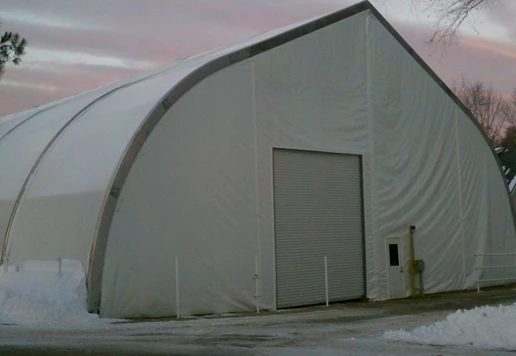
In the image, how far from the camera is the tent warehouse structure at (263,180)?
55.9 ft

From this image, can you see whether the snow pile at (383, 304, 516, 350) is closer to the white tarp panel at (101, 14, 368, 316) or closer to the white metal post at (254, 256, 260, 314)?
the white tarp panel at (101, 14, 368, 316)

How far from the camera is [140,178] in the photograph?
1694cm

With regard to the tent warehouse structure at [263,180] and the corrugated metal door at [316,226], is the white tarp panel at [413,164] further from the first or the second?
the corrugated metal door at [316,226]

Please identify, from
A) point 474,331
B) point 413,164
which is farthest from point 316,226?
point 474,331

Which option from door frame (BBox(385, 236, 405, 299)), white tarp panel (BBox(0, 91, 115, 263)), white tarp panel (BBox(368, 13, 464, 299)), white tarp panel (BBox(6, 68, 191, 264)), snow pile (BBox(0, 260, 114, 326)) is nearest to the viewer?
snow pile (BBox(0, 260, 114, 326))

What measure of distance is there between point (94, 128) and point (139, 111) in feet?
5.48


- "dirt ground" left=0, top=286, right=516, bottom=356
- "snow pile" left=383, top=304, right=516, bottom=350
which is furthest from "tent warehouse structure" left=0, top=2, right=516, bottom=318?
"snow pile" left=383, top=304, right=516, bottom=350

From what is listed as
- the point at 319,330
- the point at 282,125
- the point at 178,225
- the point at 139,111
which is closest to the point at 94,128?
the point at 139,111

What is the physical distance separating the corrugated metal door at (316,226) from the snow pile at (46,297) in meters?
5.78

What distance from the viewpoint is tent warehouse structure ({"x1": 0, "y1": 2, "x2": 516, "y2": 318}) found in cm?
1703

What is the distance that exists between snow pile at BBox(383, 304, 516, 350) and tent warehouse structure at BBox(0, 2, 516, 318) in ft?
20.2

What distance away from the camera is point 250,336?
43.4 ft

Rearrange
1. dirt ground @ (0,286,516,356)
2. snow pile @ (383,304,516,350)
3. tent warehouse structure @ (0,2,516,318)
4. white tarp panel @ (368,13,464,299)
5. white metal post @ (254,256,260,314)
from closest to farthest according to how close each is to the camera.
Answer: dirt ground @ (0,286,516,356)
snow pile @ (383,304,516,350)
tent warehouse structure @ (0,2,516,318)
white metal post @ (254,256,260,314)
white tarp panel @ (368,13,464,299)

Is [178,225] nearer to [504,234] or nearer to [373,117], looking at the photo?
[373,117]
